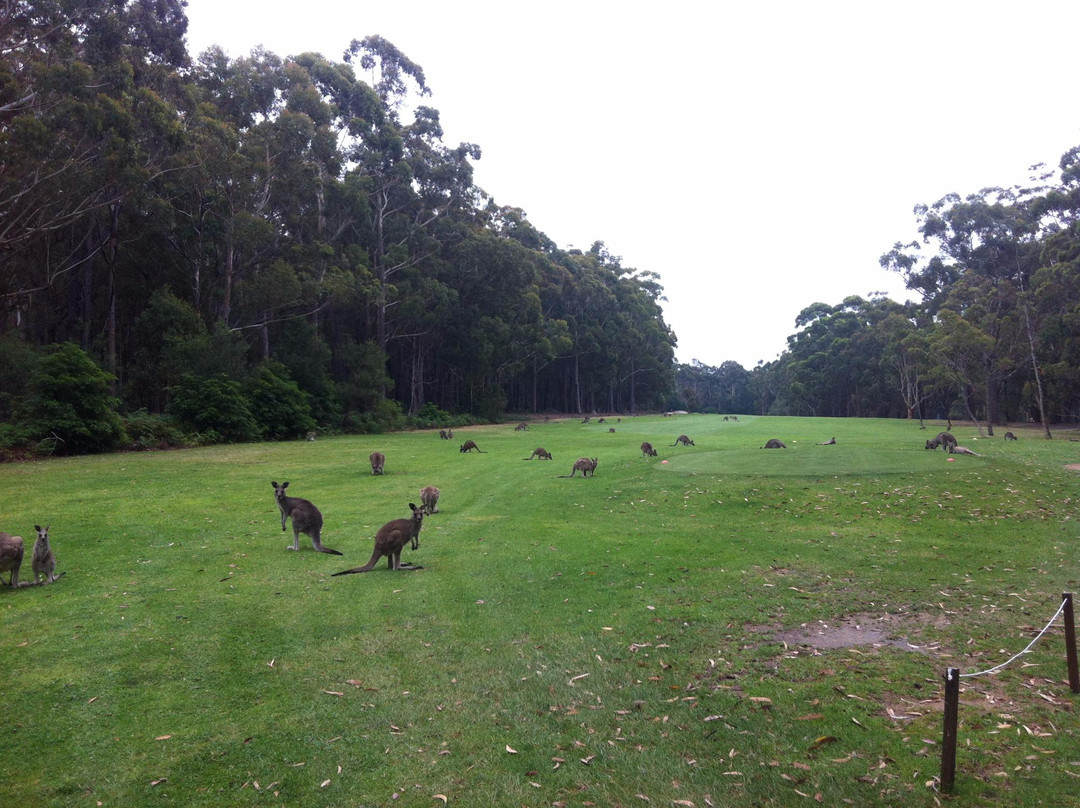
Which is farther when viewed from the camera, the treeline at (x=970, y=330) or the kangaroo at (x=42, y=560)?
the treeline at (x=970, y=330)

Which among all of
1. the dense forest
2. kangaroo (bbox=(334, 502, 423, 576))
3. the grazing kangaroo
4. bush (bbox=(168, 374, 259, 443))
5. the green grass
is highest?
the dense forest

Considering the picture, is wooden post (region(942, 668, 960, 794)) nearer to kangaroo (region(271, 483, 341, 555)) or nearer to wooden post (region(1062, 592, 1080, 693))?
wooden post (region(1062, 592, 1080, 693))

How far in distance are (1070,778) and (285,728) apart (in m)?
5.81

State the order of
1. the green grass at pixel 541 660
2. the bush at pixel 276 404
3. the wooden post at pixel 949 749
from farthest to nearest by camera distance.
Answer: the bush at pixel 276 404 → the green grass at pixel 541 660 → the wooden post at pixel 949 749

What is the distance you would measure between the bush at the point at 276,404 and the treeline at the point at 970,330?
138 ft

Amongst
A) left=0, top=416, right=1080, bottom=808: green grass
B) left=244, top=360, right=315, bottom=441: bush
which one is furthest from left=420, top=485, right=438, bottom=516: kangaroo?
left=244, top=360, right=315, bottom=441: bush

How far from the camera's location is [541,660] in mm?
6703

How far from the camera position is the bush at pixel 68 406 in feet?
82.5

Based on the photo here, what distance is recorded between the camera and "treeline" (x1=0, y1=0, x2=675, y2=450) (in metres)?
28.5

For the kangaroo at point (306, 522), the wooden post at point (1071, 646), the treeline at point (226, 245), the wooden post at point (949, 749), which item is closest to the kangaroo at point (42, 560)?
the kangaroo at point (306, 522)

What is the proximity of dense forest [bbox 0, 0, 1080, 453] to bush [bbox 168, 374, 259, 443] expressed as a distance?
0.11 metres

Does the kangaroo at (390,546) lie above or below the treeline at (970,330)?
below

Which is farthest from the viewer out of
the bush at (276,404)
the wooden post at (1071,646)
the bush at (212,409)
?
the bush at (276,404)

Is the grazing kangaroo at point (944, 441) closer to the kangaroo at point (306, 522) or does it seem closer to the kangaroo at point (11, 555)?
the kangaroo at point (306, 522)
